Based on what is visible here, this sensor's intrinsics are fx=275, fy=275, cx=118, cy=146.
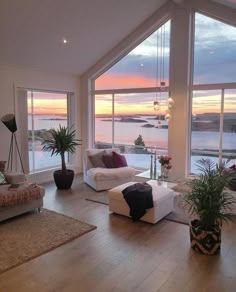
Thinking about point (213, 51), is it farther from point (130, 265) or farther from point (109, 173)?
point (130, 265)

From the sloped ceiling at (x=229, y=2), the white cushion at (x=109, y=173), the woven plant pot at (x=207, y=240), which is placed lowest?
the woven plant pot at (x=207, y=240)

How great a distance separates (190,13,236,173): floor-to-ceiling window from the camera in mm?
5504

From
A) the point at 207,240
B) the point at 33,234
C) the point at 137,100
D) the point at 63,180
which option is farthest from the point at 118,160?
the point at 207,240

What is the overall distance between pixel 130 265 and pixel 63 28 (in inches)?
180

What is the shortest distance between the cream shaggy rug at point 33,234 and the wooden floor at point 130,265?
0.40ft

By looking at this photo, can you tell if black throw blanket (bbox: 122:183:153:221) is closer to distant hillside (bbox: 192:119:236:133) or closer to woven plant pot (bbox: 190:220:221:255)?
woven plant pot (bbox: 190:220:221:255)

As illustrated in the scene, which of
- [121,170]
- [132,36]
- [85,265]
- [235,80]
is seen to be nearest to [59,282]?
[85,265]

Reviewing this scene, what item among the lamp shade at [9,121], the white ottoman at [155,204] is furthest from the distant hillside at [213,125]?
the lamp shade at [9,121]

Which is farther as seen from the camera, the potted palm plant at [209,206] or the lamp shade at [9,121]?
the lamp shade at [9,121]

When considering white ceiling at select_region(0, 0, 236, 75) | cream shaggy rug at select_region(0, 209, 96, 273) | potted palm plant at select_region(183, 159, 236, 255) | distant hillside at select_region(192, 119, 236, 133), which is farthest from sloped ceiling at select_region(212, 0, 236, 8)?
cream shaggy rug at select_region(0, 209, 96, 273)

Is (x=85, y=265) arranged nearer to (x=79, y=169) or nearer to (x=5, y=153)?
(x=5, y=153)

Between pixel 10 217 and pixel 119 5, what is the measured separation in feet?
14.4

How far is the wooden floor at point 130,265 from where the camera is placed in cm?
276

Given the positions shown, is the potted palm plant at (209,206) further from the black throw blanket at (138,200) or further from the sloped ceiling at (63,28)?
the sloped ceiling at (63,28)
